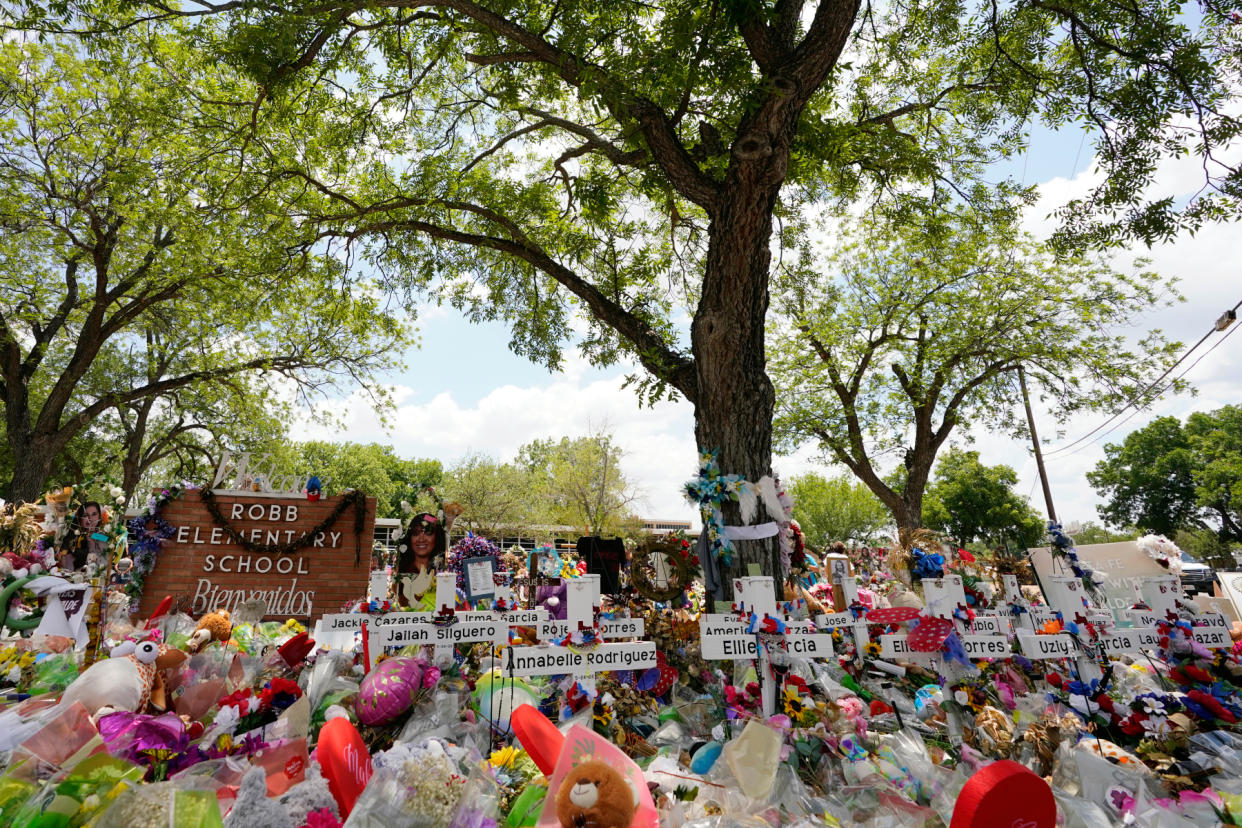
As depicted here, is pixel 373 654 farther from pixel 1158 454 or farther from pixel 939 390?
pixel 1158 454

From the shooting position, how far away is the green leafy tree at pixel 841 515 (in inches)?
1417

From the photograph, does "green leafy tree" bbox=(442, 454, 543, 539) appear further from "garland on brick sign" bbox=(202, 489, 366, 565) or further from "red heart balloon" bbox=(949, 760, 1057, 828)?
"red heart balloon" bbox=(949, 760, 1057, 828)

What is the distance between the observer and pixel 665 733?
149 inches

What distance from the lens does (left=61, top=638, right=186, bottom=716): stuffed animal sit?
3268mm

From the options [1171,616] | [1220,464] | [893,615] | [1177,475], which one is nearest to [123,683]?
[893,615]

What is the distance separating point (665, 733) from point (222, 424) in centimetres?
2072

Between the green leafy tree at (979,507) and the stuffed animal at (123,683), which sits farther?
the green leafy tree at (979,507)

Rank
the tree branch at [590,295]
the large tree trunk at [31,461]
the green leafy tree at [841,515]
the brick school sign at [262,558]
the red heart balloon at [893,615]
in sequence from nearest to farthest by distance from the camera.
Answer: the red heart balloon at [893,615] < the tree branch at [590,295] < the brick school sign at [262,558] < the large tree trunk at [31,461] < the green leafy tree at [841,515]

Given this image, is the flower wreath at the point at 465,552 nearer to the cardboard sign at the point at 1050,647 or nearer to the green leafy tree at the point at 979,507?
the cardboard sign at the point at 1050,647

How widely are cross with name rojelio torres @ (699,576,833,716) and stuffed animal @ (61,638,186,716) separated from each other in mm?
3250

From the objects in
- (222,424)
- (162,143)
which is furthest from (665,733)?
(222,424)

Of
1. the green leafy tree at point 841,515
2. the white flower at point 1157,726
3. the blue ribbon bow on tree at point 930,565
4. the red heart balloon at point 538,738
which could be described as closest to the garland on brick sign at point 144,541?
the red heart balloon at point 538,738

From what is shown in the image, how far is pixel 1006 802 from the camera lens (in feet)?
7.07

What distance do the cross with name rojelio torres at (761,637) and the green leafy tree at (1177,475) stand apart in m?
39.4
